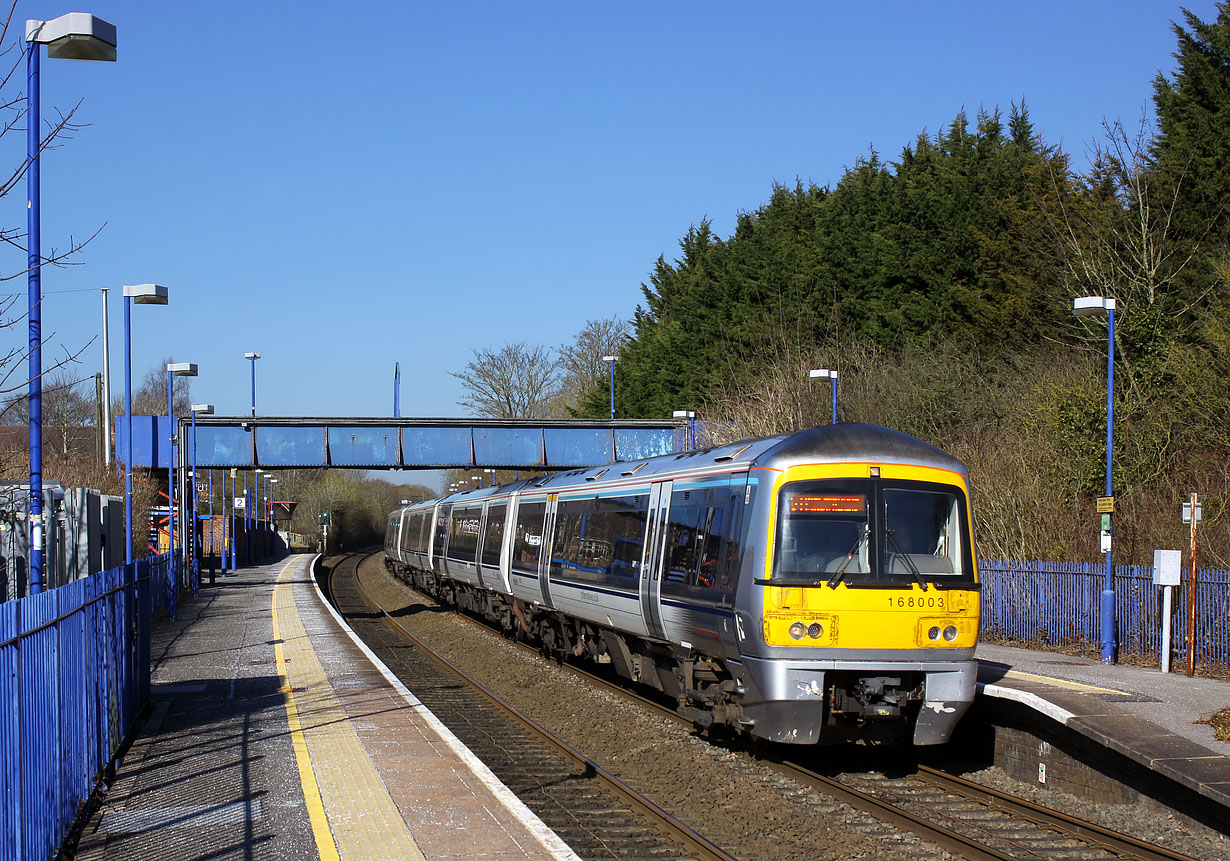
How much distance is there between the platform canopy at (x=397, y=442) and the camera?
3994cm

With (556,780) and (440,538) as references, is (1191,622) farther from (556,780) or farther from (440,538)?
(440,538)

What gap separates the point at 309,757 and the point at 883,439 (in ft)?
18.9

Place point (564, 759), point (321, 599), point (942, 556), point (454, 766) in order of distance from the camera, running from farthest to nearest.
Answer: point (321, 599) < point (564, 759) < point (942, 556) < point (454, 766)

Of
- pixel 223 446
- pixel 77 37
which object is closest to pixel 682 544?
pixel 77 37

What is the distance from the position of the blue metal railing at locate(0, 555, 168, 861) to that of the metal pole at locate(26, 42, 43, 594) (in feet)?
3.47

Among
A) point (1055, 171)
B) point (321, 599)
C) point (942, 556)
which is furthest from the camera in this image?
point (1055, 171)

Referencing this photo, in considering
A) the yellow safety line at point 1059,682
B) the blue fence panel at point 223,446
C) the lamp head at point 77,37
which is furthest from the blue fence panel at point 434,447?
the lamp head at point 77,37

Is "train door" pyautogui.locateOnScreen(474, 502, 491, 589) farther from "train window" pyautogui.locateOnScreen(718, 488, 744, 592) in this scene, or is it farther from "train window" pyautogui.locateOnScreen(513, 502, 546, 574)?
Result: "train window" pyautogui.locateOnScreen(718, 488, 744, 592)

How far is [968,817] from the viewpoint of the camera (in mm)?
9234

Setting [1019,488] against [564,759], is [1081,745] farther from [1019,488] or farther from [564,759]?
[1019,488]

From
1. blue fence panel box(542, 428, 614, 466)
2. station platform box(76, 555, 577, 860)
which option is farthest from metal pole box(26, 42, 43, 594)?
blue fence panel box(542, 428, 614, 466)

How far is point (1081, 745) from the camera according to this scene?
32.5ft

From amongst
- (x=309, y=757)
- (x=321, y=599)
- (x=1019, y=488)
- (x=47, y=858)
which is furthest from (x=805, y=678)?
(x=321, y=599)

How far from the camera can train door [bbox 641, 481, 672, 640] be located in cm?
1300
